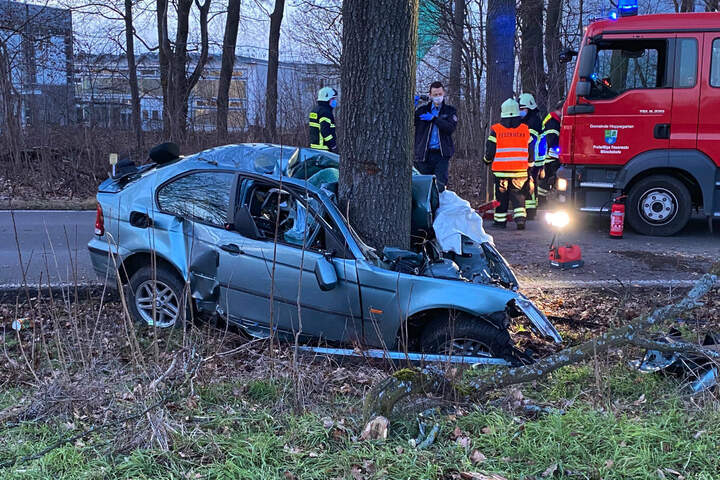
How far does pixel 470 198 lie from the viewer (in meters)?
13.0

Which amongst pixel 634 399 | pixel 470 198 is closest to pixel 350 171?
pixel 634 399

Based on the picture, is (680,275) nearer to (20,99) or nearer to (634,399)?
(634,399)

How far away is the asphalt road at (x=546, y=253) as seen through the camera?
6.81 meters

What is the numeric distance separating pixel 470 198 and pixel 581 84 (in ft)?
14.8

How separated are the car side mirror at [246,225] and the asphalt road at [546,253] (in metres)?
1.87

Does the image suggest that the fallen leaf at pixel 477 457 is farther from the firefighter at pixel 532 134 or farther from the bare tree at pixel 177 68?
the bare tree at pixel 177 68

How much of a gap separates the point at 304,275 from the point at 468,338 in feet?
4.03

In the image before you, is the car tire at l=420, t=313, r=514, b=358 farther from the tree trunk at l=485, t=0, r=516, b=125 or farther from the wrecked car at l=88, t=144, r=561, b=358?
the tree trunk at l=485, t=0, r=516, b=125

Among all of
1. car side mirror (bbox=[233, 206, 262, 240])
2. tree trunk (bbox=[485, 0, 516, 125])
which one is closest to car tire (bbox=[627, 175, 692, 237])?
tree trunk (bbox=[485, 0, 516, 125])

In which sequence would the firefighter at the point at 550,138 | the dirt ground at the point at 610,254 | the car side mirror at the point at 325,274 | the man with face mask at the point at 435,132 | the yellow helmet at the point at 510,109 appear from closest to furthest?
the car side mirror at the point at 325,274 → the dirt ground at the point at 610,254 → the yellow helmet at the point at 510,109 → the man with face mask at the point at 435,132 → the firefighter at the point at 550,138

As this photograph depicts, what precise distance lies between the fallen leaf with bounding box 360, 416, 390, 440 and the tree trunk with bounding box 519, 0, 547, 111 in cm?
1253

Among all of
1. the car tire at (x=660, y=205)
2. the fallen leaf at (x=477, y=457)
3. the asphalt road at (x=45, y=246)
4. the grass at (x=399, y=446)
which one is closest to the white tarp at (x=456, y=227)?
the grass at (x=399, y=446)

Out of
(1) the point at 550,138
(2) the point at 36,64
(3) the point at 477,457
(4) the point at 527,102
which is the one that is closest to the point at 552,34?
(1) the point at 550,138

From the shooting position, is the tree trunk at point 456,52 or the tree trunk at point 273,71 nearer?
the tree trunk at point 273,71
